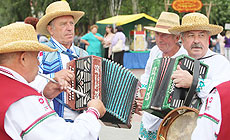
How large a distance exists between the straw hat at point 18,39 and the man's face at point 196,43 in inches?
58.5

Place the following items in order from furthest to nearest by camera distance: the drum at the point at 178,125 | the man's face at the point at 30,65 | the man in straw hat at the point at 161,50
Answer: the man in straw hat at the point at 161,50, the drum at the point at 178,125, the man's face at the point at 30,65

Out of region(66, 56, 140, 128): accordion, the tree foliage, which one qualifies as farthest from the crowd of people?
the tree foliage

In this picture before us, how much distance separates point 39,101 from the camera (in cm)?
189

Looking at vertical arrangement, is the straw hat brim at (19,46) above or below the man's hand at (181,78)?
above

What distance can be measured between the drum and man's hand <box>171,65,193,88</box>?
0.79ft

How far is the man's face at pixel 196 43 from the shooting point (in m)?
2.98

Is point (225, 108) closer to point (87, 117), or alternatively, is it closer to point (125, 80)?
point (87, 117)

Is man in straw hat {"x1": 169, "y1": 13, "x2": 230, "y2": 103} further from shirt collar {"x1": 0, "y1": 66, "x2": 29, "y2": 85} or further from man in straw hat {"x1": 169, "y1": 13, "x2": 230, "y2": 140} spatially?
shirt collar {"x1": 0, "y1": 66, "x2": 29, "y2": 85}

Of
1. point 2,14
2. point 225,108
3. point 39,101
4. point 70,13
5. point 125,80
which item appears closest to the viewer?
point 225,108

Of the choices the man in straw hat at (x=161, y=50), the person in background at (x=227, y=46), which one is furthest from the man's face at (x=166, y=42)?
the person in background at (x=227, y=46)

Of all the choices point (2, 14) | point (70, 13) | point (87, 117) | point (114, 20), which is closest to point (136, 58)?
point (114, 20)

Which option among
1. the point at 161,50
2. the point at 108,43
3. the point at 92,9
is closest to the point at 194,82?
the point at 161,50

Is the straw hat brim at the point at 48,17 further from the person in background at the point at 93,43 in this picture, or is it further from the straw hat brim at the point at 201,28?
the person in background at the point at 93,43

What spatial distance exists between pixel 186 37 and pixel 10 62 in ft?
5.69
